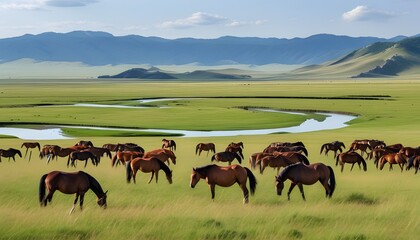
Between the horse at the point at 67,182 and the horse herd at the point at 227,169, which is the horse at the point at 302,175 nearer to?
the horse herd at the point at 227,169

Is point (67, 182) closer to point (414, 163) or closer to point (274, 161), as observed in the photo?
point (274, 161)

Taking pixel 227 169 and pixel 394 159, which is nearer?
pixel 227 169

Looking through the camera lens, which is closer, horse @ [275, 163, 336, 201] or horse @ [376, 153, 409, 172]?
horse @ [275, 163, 336, 201]

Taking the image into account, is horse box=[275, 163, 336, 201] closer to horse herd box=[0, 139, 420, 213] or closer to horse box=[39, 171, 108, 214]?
horse herd box=[0, 139, 420, 213]

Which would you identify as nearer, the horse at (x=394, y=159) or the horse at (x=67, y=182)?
the horse at (x=67, y=182)

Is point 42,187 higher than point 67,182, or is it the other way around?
point 67,182

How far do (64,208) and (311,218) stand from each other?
5.82 m

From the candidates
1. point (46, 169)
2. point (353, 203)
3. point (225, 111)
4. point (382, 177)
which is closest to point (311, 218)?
point (353, 203)

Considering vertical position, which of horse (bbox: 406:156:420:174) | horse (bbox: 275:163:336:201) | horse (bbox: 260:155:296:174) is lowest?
horse (bbox: 406:156:420:174)

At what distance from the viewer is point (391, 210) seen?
13.0 m

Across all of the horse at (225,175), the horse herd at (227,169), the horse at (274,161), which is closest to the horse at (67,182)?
the horse herd at (227,169)

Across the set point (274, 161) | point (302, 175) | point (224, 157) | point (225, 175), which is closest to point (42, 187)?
point (225, 175)

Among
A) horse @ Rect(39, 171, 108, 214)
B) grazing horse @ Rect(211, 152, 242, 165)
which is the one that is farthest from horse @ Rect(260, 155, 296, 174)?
horse @ Rect(39, 171, 108, 214)

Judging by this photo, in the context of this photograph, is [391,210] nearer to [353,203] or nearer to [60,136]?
[353,203]
